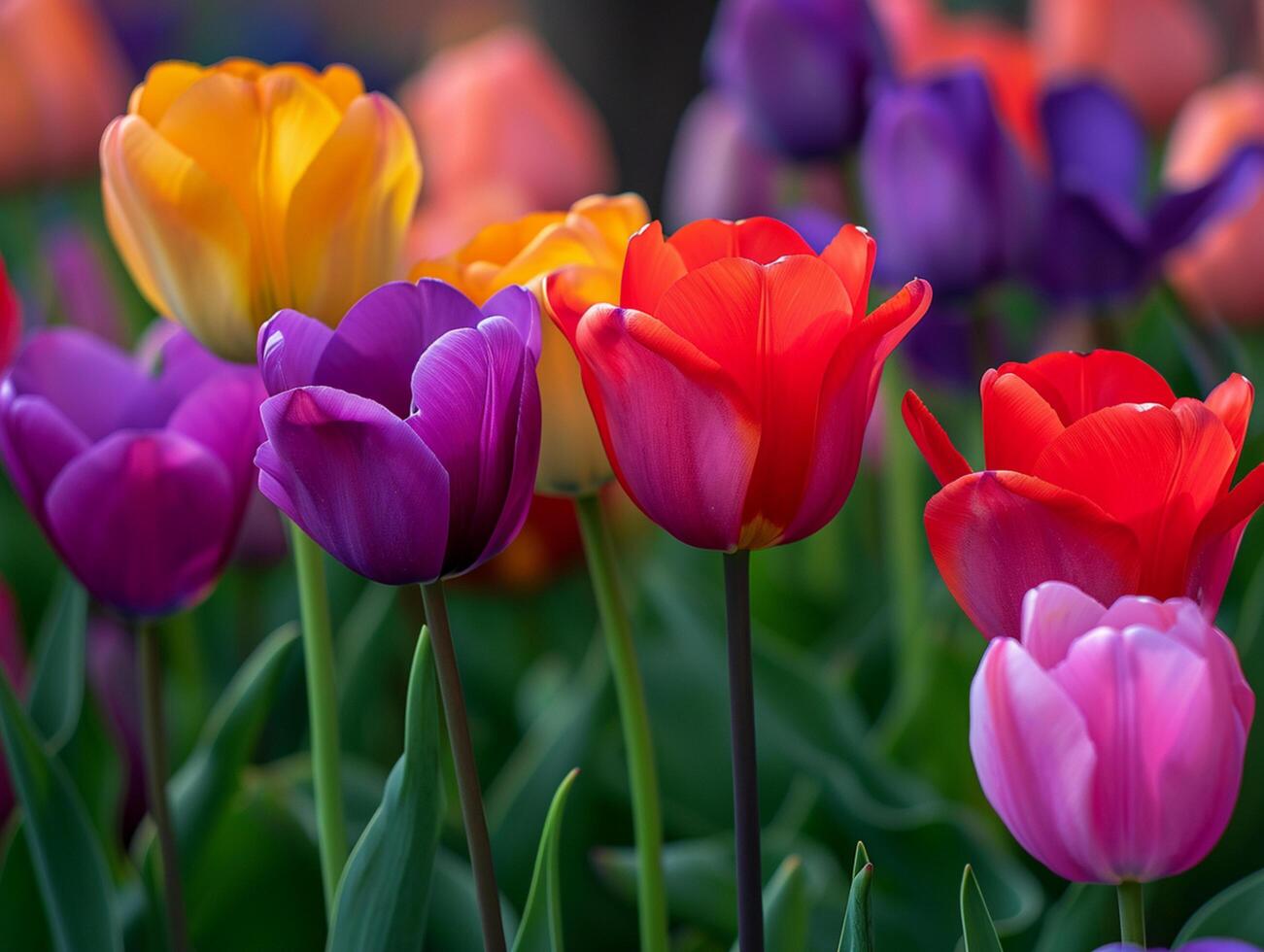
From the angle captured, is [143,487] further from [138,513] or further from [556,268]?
[556,268]

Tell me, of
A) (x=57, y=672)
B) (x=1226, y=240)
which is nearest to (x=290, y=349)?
(x=57, y=672)

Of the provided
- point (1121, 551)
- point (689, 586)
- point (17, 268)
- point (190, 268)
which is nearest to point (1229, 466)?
point (1121, 551)

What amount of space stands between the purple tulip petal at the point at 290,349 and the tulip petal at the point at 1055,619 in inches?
5.2

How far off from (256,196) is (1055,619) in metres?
0.18

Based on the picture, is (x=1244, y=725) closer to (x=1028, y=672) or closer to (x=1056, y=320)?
(x=1028, y=672)

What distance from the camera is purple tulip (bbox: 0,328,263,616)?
33 centimetres

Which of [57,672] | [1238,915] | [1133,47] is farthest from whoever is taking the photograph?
[1133,47]

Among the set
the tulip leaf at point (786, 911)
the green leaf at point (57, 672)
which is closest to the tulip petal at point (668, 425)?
the tulip leaf at point (786, 911)

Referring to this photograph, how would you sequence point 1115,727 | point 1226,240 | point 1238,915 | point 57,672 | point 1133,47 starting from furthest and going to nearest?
point 1133,47, point 1226,240, point 57,672, point 1238,915, point 1115,727

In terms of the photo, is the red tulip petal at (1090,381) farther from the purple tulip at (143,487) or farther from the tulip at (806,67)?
the tulip at (806,67)

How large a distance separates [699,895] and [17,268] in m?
0.67

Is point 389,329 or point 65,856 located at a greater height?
point 389,329

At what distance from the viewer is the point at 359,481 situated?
254 millimetres

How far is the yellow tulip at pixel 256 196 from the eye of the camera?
0.98 ft
